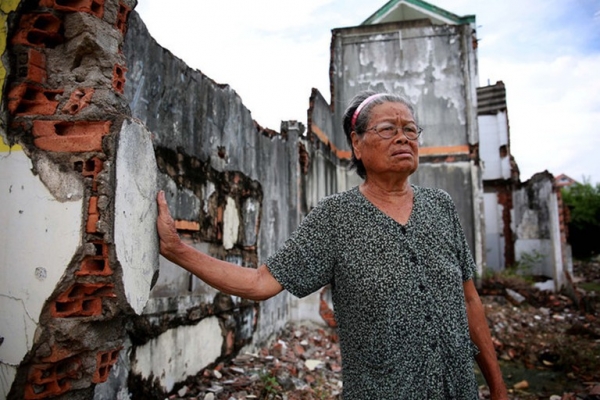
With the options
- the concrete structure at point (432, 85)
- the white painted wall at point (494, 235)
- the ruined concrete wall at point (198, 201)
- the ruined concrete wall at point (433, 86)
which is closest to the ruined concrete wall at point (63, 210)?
the ruined concrete wall at point (198, 201)

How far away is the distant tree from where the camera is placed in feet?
54.7

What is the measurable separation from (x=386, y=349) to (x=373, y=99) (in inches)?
37.9

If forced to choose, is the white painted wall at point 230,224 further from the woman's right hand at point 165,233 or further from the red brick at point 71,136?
the red brick at point 71,136

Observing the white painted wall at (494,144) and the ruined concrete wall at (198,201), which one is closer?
the ruined concrete wall at (198,201)

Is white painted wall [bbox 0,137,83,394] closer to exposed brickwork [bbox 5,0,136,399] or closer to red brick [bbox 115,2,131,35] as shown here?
exposed brickwork [bbox 5,0,136,399]

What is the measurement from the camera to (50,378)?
136cm

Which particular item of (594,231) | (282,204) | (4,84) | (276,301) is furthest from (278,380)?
(594,231)

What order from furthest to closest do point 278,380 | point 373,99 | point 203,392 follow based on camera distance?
point 278,380, point 203,392, point 373,99

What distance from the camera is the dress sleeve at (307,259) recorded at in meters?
1.58

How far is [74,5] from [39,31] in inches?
5.8

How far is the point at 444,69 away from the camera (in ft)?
31.4

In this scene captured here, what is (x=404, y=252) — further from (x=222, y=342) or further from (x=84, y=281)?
(x=222, y=342)

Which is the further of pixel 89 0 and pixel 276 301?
pixel 276 301

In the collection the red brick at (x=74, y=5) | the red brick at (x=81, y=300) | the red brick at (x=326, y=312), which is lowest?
the red brick at (x=326, y=312)
